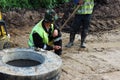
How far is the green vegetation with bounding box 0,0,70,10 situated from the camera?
1058 cm

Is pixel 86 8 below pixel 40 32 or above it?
above

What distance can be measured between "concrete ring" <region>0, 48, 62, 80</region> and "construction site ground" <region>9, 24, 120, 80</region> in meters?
1.13

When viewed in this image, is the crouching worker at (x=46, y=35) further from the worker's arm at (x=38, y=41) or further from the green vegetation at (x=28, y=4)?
the green vegetation at (x=28, y=4)

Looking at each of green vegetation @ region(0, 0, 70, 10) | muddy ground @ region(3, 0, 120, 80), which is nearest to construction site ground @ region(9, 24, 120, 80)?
muddy ground @ region(3, 0, 120, 80)

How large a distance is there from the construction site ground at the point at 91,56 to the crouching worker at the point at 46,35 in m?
0.64

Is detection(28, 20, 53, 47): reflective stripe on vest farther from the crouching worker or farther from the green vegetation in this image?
the green vegetation

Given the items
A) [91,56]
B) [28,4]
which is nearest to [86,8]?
[91,56]

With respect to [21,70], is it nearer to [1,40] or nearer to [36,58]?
[36,58]

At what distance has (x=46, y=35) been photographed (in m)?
7.20

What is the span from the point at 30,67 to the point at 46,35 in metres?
1.57

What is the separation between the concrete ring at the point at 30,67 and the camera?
550 cm

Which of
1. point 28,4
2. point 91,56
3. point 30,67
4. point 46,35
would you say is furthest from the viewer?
point 28,4

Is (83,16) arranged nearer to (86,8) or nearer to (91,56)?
(86,8)

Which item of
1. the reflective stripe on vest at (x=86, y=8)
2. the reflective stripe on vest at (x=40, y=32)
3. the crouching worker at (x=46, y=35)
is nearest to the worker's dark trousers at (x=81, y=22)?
the reflective stripe on vest at (x=86, y=8)
